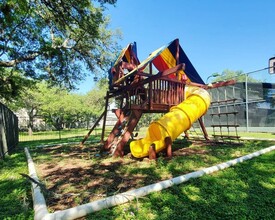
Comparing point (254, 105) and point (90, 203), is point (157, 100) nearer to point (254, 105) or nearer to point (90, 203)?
point (90, 203)

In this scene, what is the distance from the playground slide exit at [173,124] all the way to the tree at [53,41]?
553 cm

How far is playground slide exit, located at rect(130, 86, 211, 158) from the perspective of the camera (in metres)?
5.52

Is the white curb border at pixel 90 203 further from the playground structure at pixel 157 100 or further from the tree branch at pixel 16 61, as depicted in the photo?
the tree branch at pixel 16 61

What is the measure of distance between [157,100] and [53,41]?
8.48 m

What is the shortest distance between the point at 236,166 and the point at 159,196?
2333 millimetres

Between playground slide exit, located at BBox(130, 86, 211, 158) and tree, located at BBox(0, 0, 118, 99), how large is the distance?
5.53 metres

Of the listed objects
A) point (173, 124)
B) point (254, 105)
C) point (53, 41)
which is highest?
point (53, 41)

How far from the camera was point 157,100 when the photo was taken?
6820mm

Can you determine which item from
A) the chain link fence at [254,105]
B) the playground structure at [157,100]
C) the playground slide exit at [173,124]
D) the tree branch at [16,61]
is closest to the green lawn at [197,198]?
the playground slide exit at [173,124]

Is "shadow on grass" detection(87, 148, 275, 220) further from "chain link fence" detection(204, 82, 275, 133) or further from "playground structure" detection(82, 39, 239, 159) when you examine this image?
"chain link fence" detection(204, 82, 275, 133)

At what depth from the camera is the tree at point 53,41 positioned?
8398 millimetres

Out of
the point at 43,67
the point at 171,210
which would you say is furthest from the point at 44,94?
the point at 171,210

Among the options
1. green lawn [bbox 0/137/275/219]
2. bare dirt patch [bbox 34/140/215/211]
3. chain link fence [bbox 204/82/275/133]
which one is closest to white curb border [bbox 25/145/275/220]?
green lawn [bbox 0/137/275/219]

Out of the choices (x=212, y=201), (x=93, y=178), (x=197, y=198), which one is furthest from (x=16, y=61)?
(x=212, y=201)
